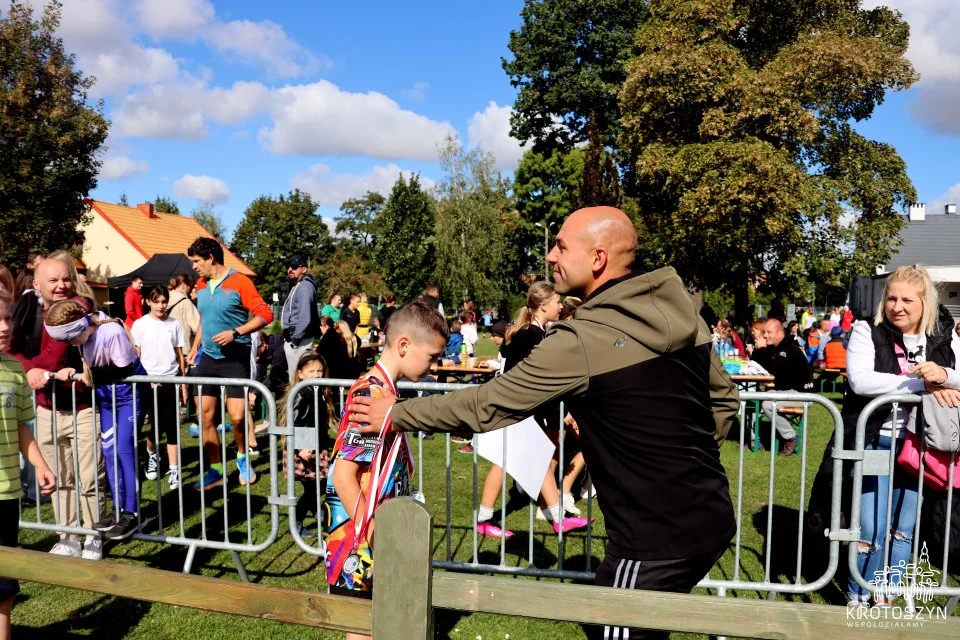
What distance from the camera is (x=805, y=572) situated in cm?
503

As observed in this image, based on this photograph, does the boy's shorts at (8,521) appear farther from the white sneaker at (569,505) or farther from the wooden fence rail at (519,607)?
the white sneaker at (569,505)

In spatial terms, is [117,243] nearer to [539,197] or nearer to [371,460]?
[539,197]

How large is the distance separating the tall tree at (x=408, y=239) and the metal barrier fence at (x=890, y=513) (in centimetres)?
4807

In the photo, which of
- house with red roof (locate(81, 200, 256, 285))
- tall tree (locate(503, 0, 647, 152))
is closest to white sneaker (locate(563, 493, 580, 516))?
tall tree (locate(503, 0, 647, 152))

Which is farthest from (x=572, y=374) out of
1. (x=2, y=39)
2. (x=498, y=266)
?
(x=498, y=266)

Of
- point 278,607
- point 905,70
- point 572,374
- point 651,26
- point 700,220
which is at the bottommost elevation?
point 278,607

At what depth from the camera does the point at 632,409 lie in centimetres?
221

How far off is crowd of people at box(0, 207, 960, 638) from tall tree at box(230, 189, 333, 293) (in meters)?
62.0

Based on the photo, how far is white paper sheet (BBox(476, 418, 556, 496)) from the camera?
4457 millimetres

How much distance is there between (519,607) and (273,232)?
69.2 meters

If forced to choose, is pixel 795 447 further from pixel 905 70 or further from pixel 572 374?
pixel 905 70

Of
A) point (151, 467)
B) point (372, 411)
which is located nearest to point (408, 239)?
point (151, 467)

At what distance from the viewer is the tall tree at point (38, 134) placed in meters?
21.3

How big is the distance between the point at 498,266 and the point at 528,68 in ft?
42.1
